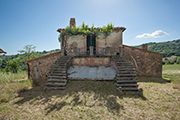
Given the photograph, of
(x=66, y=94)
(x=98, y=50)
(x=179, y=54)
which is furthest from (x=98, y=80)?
(x=179, y=54)

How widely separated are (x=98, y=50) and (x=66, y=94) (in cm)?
724

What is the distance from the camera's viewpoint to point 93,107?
4.75 meters

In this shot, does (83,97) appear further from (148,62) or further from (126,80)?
(148,62)

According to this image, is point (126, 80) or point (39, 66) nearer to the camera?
point (126, 80)

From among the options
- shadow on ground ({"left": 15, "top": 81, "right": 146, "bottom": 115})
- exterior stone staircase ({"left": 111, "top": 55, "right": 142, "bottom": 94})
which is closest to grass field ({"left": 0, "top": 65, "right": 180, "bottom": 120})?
shadow on ground ({"left": 15, "top": 81, "right": 146, "bottom": 115})

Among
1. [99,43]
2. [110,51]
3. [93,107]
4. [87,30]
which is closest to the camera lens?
[93,107]

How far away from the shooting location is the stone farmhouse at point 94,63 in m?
7.69

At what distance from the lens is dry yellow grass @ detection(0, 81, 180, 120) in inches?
159

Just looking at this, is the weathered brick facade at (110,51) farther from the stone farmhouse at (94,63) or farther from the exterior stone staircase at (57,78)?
the exterior stone staircase at (57,78)

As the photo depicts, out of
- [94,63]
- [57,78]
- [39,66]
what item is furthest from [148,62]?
[39,66]

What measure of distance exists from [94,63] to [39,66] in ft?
21.1

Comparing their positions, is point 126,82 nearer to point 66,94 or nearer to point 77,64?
point 66,94

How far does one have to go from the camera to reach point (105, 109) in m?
4.56

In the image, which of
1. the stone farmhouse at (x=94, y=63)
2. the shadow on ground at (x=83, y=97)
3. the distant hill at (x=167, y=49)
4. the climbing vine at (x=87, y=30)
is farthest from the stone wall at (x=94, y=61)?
the distant hill at (x=167, y=49)
